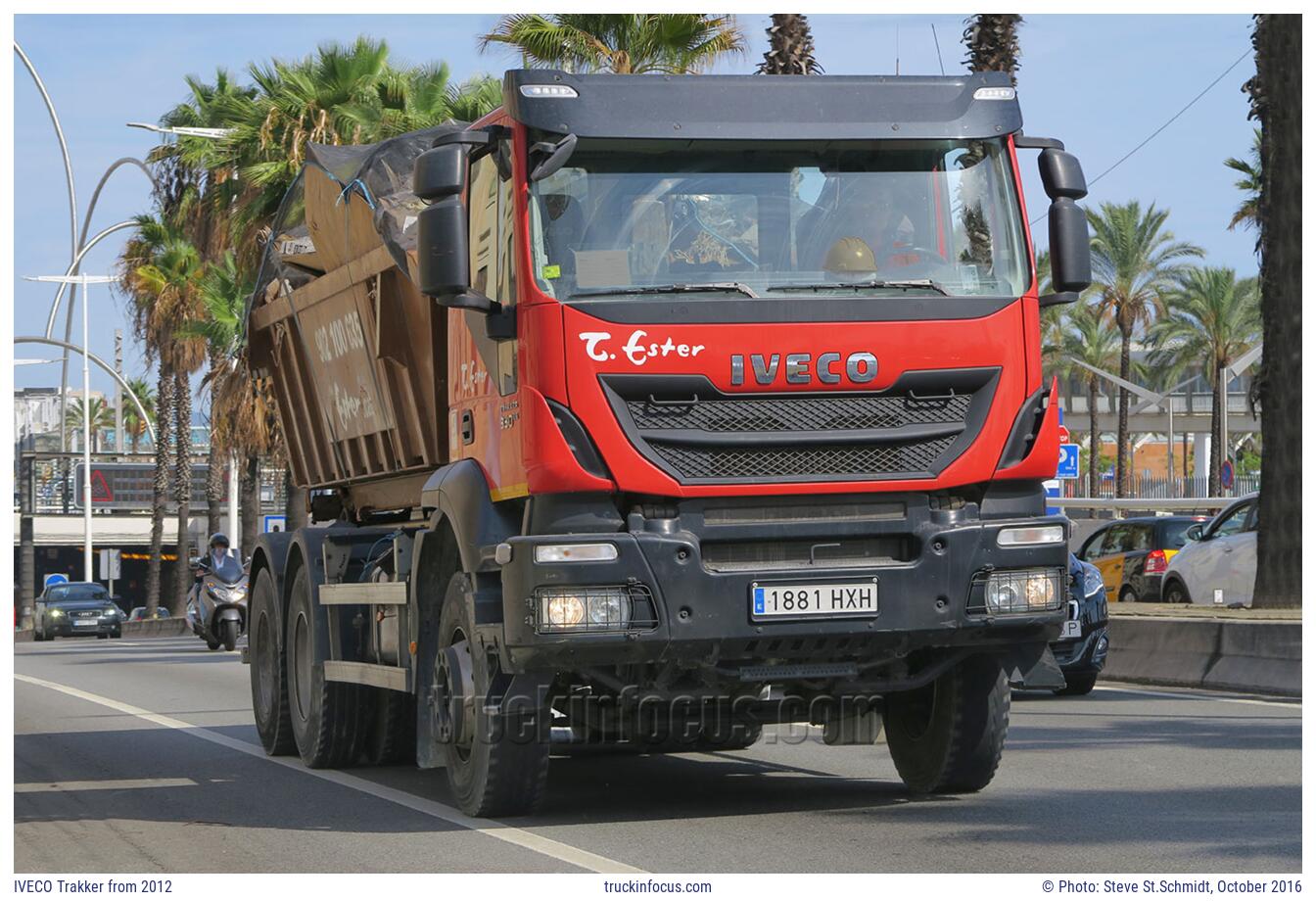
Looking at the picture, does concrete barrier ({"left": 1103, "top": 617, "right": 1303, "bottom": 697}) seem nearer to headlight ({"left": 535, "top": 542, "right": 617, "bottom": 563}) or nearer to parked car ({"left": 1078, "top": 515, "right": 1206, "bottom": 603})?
headlight ({"left": 535, "top": 542, "right": 617, "bottom": 563})

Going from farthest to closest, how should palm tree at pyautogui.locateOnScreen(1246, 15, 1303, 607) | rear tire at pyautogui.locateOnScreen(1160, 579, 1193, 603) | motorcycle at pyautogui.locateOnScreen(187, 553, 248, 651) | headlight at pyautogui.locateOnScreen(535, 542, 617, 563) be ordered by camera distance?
motorcycle at pyautogui.locateOnScreen(187, 553, 248, 651), rear tire at pyautogui.locateOnScreen(1160, 579, 1193, 603), palm tree at pyautogui.locateOnScreen(1246, 15, 1303, 607), headlight at pyautogui.locateOnScreen(535, 542, 617, 563)

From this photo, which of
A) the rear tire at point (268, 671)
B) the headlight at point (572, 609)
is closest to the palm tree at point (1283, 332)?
the rear tire at point (268, 671)

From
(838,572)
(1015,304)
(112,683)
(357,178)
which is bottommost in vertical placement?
(112,683)

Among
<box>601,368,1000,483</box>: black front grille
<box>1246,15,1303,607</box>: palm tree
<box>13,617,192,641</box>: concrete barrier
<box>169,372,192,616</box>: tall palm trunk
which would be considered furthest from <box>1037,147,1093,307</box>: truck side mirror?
<box>169,372,192,616</box>: tall palm trunk

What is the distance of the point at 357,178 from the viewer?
1153 cm

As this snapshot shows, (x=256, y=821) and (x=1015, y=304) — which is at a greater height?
(x=1015, y=304)

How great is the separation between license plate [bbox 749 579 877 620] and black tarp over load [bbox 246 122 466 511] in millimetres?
2556

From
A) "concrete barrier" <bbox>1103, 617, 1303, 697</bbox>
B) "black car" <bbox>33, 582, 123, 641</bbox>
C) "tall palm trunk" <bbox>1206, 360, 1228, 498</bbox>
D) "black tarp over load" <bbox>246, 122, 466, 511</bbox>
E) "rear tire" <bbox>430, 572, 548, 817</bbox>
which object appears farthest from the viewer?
"tall palm trunk" <bbox>1206, 360, 1228, 498</bbox>

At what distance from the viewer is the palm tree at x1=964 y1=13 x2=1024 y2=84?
2652 cm

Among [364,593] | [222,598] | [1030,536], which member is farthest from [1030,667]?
[222,598]

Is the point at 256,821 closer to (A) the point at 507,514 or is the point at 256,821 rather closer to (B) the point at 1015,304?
(A) the point at 507,514

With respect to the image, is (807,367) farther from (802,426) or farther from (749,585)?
(749,585)
